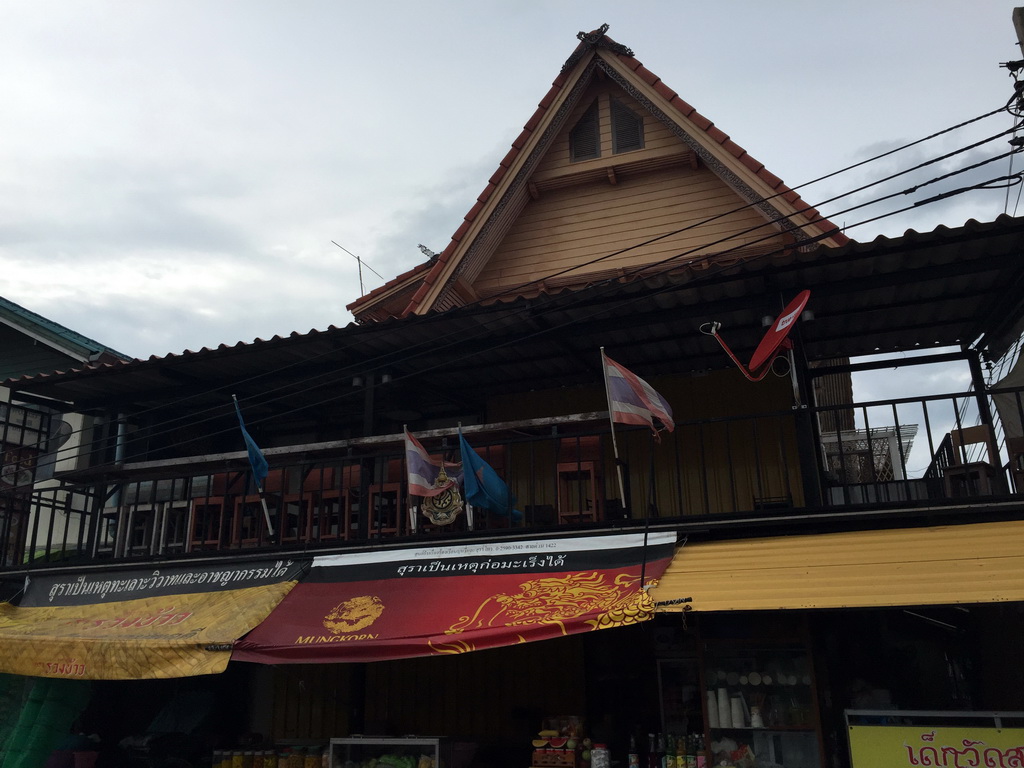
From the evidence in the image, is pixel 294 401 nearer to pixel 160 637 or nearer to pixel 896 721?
pixel 160 637

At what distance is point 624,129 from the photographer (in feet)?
43.6

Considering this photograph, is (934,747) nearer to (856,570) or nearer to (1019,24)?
(856,570)

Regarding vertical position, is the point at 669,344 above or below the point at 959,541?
above

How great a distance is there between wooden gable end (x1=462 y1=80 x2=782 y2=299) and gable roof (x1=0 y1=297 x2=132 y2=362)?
8493 mm

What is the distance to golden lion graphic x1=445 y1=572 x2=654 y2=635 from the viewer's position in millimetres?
7238

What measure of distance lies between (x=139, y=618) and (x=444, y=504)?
362cm

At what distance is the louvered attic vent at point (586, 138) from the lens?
13375mm

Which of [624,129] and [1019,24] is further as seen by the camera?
[624,129]

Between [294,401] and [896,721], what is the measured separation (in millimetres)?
8732

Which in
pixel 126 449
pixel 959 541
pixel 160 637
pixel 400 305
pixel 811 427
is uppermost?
pixel 400 305

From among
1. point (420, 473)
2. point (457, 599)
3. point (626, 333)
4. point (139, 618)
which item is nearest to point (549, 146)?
point (626, 333)

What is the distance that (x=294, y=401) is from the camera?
1264cm

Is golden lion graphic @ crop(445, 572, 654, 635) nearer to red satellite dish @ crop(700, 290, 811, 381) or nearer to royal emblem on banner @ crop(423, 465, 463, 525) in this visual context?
royal emblem on banner @ crop(423, 465, 463, 525)

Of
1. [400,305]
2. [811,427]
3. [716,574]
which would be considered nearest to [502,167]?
[400,305]
